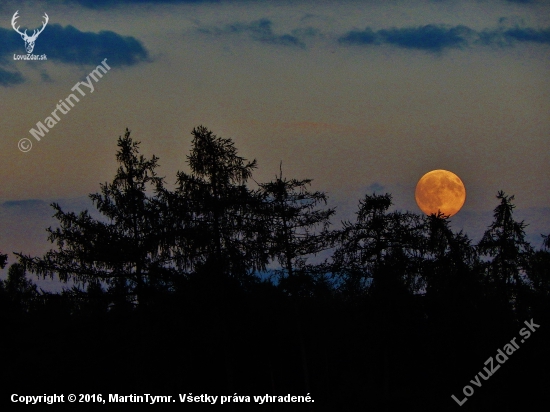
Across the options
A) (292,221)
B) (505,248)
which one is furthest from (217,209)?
(505,248)

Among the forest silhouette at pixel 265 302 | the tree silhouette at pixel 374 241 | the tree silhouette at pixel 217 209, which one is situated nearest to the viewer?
the forest silhouette at pixel 265 302

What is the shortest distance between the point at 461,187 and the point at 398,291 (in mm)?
17227

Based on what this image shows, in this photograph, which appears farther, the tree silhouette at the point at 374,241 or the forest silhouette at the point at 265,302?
the tree silhouette at the point at 374,241

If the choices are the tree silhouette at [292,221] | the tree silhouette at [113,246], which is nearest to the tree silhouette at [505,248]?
the tree silhouette at [292,221]

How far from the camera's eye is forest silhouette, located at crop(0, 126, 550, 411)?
2553 centimetres

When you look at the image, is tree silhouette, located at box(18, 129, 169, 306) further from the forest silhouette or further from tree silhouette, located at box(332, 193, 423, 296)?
tree silhouette, located at box(332, 193, 423, 296)

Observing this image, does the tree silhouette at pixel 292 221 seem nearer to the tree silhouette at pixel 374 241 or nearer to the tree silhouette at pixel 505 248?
the tree silhouette at pixel 374 241

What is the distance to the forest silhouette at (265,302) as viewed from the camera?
1005 inches

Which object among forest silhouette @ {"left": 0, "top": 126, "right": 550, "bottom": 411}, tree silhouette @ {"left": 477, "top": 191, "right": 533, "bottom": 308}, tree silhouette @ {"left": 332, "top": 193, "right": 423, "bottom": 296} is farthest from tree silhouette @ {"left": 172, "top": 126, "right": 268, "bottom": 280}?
tree silhouette @ {"left": 477, "top": 191, "right": 533, "bottom": 308}

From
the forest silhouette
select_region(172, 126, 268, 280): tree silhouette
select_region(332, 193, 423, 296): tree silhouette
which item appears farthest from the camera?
select_region(332, 193, 423, 296): tree silhouette

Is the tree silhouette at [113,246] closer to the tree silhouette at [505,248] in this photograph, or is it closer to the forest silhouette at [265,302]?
the forest silhouette at [265,302]

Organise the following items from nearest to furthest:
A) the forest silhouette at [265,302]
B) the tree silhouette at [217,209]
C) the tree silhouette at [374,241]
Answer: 1. the forest silhouette at [265,302]
2. the tree silhouette at [217,209]
3. the tree silhouette at [374,241]

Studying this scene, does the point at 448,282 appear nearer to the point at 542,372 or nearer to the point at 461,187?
the point at 542,372

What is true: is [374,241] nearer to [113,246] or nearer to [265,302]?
[265,302]
